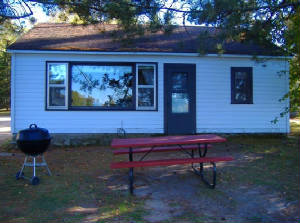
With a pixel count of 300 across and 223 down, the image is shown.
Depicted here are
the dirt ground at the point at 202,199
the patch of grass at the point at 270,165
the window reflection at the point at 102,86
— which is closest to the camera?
the dirt ground at the point at 202,199

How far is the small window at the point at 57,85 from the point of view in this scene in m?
10.1

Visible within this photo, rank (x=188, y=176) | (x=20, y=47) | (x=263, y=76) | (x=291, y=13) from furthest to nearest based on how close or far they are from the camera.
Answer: (x=263, y=76) < (x=20, y=47) < (x=291, y=13) < (x=188, y=176)

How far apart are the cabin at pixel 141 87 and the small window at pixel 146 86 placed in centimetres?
4

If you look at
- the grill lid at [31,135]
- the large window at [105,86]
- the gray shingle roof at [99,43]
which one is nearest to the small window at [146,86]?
the large window at [105,86]

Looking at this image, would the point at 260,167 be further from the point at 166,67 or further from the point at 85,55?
the point at 85,55

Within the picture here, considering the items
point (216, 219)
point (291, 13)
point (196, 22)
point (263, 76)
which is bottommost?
point (216, 219)

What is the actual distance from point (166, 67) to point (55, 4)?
14.9ft

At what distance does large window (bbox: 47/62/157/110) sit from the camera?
10195 mm

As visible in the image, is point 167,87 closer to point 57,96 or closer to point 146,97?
point 146,97

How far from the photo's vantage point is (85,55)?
10.2 metres

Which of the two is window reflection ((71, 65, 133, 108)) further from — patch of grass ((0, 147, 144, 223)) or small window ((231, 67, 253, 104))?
small window ((231, 67, 253, 104))

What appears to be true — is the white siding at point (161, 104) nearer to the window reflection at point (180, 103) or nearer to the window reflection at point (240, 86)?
the window reflection at point (240, 86)

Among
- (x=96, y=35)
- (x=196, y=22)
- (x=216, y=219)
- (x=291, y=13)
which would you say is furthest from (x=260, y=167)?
(x=96, y=35)

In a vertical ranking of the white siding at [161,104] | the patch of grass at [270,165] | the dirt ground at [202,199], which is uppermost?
the white siding at [161,104]
